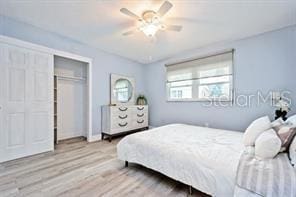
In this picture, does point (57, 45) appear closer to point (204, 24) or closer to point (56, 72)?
point (56, 72)

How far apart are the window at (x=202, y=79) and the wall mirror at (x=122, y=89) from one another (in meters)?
1.17

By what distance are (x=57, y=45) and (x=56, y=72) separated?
0.77m

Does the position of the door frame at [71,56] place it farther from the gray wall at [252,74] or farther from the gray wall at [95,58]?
the gray wall at [252,74]

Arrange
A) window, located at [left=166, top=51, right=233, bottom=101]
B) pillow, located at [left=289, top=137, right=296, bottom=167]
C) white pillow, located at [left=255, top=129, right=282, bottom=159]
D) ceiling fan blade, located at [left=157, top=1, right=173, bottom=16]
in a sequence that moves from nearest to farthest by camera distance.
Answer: pillow, located at [left=289, top=137, right=296, bottom=167] < white pillow, located at [left=255, top=129, right=282, bottom=159] < ceiling fan blade, located at [left=157, top=1, right=173, bottom=16] < window, located at [left=166, top=51, right=233, bottom=101]

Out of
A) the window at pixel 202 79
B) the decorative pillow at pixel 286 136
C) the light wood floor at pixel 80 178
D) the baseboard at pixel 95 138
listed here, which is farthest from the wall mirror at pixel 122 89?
the decorative pillow at pixel 286 136

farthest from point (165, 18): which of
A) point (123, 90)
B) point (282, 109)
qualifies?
point (123, 90)

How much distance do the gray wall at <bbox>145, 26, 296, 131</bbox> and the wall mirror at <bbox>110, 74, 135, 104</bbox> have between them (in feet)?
5.34

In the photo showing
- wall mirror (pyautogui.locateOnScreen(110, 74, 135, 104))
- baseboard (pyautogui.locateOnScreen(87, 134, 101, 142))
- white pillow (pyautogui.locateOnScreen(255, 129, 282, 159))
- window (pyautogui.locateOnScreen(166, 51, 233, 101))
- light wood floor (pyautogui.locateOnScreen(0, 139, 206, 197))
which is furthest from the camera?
wall mirror (pyautogui.locateOnScreen(110, 74, 135, 104))

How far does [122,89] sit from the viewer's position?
4.63 meters

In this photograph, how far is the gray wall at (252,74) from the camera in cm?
285

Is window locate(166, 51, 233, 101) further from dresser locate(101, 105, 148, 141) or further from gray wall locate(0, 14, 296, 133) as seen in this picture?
dresser locate(101, 105, 148, 141)

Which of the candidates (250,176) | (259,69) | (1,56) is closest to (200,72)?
(259,69)

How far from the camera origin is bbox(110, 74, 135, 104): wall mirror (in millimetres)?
4363

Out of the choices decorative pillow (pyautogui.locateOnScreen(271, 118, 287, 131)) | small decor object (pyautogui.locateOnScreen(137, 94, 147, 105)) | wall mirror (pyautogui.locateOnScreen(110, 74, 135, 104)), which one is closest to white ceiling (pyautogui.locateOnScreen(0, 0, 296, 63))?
wall mirror (pyautogui.locateOnScreen(110, 74, 135, 104))
